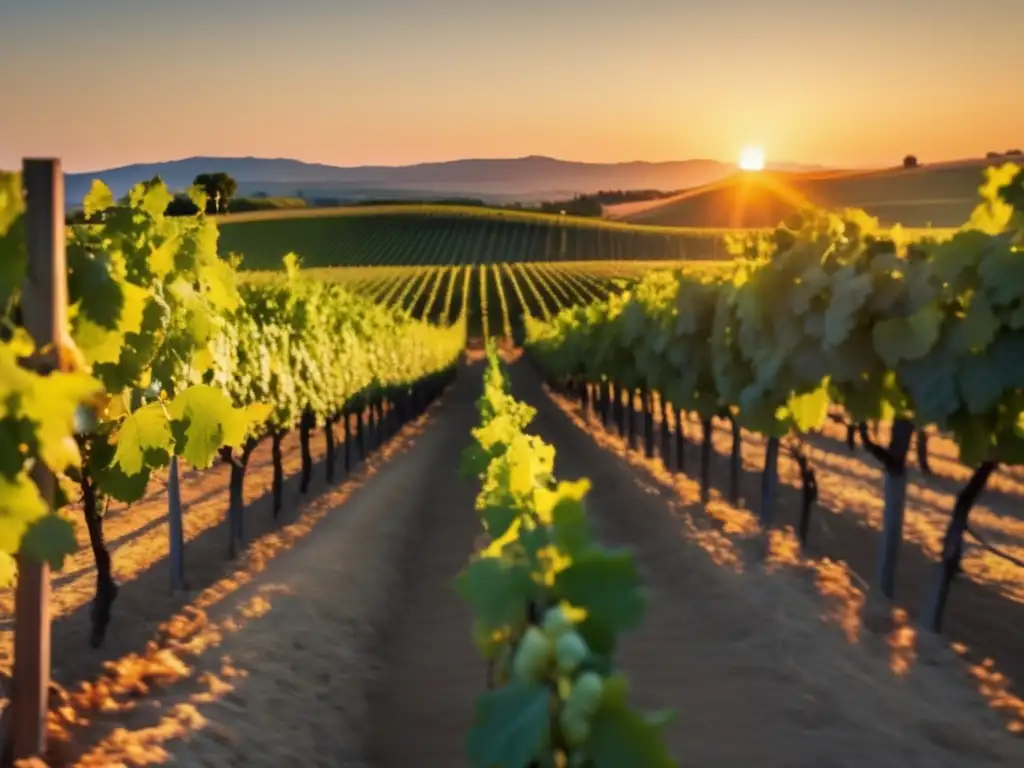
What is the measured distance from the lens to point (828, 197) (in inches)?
4277

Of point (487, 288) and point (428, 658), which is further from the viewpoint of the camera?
point (487, 288)

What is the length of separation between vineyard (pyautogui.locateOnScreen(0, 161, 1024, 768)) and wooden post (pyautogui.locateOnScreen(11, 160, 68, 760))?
1 cm

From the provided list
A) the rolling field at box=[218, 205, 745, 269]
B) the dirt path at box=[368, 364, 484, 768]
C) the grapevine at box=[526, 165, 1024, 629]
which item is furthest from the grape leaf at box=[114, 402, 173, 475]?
the rolling field at box=[218, 205, 745, 269]

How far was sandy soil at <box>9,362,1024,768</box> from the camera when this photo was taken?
580 centimetres

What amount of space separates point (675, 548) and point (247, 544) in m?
5.57

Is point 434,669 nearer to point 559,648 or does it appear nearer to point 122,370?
point 122,370

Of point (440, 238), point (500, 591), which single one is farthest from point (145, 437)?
point (440, 238)

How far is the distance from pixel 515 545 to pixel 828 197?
111929mm

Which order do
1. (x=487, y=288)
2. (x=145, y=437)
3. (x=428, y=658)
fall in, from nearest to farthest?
1. (x=145, y=437)
2. (x=428, y=658)
3. (x=487, y=288)

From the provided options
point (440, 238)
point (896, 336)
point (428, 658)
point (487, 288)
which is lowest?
point (428, 658)

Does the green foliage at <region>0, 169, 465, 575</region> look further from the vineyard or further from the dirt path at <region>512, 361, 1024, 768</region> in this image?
the dirt path at <region>512, 361, 1024, 768</region>

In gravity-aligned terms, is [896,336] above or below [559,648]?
above

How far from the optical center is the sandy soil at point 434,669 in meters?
5.80

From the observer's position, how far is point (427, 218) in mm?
116625
